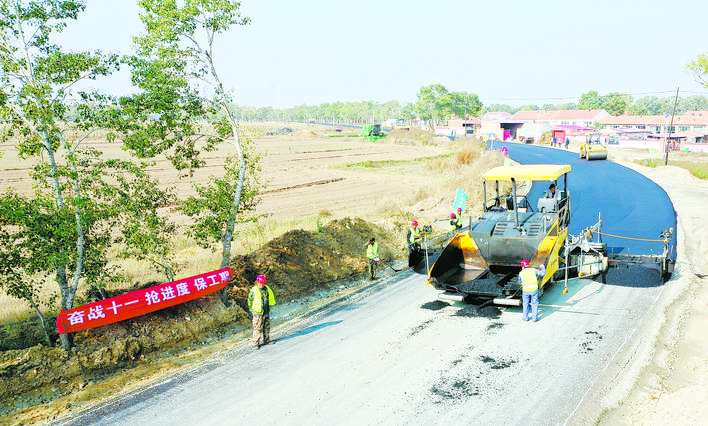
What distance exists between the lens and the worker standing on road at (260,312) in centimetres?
1044

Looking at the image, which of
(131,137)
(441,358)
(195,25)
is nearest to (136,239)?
(131,137)

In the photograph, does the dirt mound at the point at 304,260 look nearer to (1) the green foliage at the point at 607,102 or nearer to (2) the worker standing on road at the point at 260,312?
(2) the worker standing on road at the point at 260,312

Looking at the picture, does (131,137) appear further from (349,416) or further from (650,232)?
(650,232)

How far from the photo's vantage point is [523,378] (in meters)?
8.58

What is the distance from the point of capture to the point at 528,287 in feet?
35.6

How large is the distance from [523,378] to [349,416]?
3250 mm

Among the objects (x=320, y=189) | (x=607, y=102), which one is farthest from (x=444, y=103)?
(x=320, y=189)

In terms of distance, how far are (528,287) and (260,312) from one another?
600 cm

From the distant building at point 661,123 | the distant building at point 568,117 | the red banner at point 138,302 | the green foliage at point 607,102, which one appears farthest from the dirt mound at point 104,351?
the green foliage at point 607,102

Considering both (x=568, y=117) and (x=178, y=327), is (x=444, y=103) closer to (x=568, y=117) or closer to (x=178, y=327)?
(x=568, y=117)

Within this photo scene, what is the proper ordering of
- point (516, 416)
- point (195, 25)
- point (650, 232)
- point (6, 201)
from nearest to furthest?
point (516, 416) < point (6, 201) < point (195, 25) < point (650, 232)

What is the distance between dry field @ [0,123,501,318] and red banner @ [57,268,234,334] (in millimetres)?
1849

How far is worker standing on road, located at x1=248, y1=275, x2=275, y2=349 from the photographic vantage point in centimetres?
1044

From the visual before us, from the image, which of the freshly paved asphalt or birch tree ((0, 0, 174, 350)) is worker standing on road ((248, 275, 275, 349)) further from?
the freshly paved asphalt
